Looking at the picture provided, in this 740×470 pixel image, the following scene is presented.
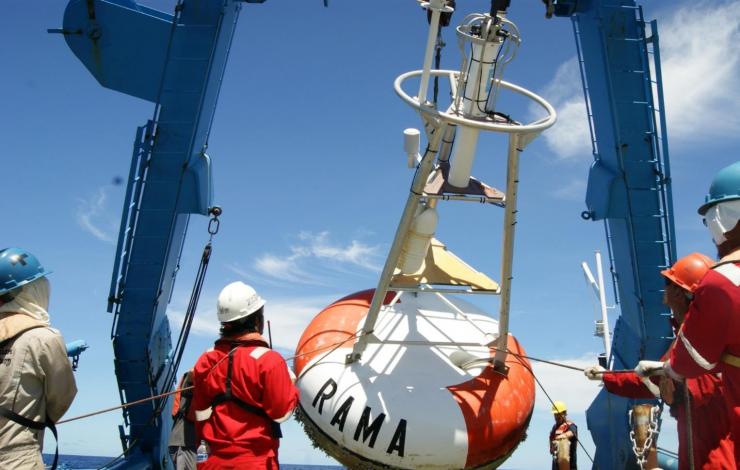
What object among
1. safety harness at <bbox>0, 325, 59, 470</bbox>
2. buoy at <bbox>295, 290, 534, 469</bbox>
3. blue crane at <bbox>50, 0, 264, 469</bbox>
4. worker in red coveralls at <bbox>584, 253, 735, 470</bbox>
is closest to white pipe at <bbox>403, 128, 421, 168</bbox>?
buoy at <bbox>295, 290, 534, 469</bbox>

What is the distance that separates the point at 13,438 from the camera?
3844mm

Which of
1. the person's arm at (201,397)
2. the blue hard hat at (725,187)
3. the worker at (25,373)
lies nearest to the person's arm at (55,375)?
the worker at (25,373)

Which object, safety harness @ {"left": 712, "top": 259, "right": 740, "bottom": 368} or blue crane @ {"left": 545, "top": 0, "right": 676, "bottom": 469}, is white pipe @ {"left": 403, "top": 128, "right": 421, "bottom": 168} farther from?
safety harness @ {"left": 712, "top": 259, "right": 740, "bottom": 368}

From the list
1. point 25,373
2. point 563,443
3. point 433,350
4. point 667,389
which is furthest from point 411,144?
point 563,443

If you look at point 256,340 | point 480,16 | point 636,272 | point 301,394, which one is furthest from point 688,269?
point 636,272

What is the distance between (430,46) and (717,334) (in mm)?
4044

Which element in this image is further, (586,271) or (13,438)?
(586,271)

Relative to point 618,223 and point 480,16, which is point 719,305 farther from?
point 618,223

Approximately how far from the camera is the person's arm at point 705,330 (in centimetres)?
346

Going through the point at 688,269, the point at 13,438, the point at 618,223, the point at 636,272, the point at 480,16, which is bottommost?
the point at 13,438

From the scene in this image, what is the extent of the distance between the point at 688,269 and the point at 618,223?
20.4ft

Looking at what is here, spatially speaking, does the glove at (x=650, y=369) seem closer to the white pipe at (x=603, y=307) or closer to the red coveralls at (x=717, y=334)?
the red coveralls at (x=717, y=334)

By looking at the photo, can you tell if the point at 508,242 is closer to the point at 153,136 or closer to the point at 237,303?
the point at 237,303

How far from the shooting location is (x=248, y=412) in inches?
183
